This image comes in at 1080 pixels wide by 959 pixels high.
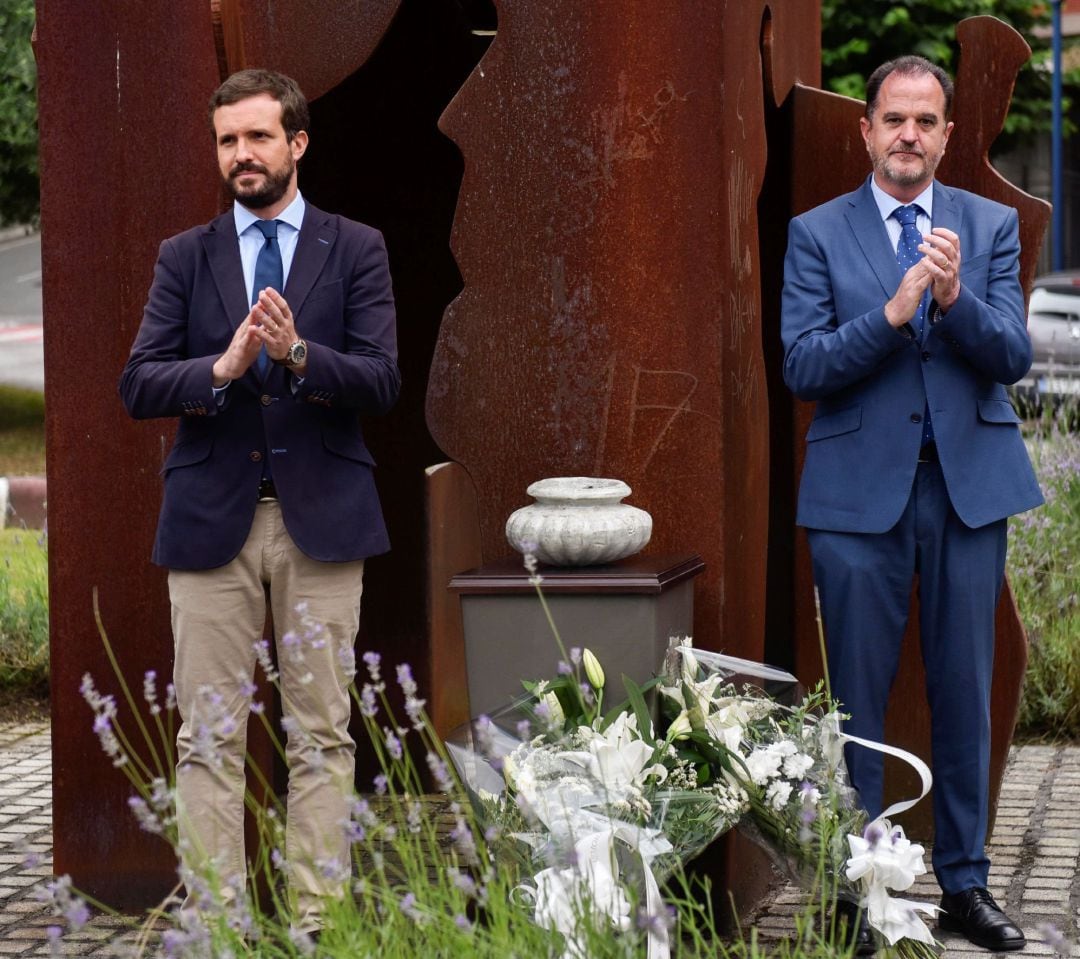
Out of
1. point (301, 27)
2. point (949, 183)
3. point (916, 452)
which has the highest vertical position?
point (301, 27)

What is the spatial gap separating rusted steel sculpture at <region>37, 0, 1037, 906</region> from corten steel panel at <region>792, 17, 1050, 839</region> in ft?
0.36

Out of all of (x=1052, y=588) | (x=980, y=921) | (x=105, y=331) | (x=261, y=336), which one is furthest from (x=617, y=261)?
(x=1052, y=588)

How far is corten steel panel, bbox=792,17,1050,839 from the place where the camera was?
200 inches

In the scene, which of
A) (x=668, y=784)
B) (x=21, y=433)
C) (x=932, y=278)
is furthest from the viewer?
(x=21, y=433)

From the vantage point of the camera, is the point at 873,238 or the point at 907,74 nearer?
the point at 907,74

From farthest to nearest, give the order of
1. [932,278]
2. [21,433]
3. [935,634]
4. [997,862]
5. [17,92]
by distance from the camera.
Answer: [21,433], [17,92], [997,862], [935,634], [932,278]

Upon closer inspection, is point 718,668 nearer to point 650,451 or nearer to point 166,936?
point 650,451

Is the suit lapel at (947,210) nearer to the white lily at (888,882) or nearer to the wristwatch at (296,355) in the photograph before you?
the white lily at (888,882)

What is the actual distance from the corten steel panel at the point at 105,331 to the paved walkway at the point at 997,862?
26 centimetres

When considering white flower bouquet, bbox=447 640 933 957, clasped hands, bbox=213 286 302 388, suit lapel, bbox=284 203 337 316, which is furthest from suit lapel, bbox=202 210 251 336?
white flower bouquet, bbox=447 640 933 957

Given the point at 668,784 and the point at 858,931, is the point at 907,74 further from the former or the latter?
the point at 858,931

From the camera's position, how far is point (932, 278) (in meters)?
4.03

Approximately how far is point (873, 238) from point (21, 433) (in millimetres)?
17240

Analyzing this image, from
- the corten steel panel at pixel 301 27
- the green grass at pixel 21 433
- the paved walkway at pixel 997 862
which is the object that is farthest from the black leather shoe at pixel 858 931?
the green grass at pixel 21 433
